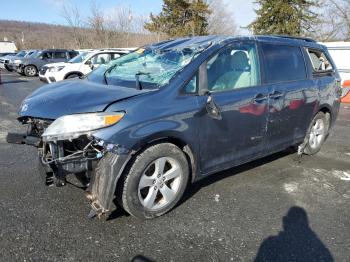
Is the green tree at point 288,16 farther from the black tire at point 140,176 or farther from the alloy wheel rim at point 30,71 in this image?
the black tire at point 140,176

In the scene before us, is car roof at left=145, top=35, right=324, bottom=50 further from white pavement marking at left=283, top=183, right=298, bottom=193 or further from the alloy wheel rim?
the alloy wheel rim

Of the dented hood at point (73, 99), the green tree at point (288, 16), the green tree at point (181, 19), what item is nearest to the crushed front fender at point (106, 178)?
the dented hood at point (73, 99)

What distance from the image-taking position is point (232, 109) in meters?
3.86

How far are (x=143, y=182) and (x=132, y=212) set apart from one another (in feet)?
0.97

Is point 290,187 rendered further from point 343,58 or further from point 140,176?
point 343,58

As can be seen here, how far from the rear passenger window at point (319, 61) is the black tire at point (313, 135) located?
0.69m

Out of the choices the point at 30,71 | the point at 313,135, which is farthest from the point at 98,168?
the point at 30,71

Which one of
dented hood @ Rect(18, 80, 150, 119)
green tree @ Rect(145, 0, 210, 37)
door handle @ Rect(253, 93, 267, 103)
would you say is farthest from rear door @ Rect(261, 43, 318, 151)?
green tree @ Rect(145, 0, 210, 37)

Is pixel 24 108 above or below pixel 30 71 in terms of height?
above

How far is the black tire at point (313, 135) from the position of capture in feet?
17.8

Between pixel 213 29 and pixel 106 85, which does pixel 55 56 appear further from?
pixel 213 29

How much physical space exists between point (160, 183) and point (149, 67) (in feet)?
4.43

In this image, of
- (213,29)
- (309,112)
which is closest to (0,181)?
(309,112)

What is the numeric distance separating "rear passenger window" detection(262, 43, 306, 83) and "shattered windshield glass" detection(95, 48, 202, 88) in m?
1.08
